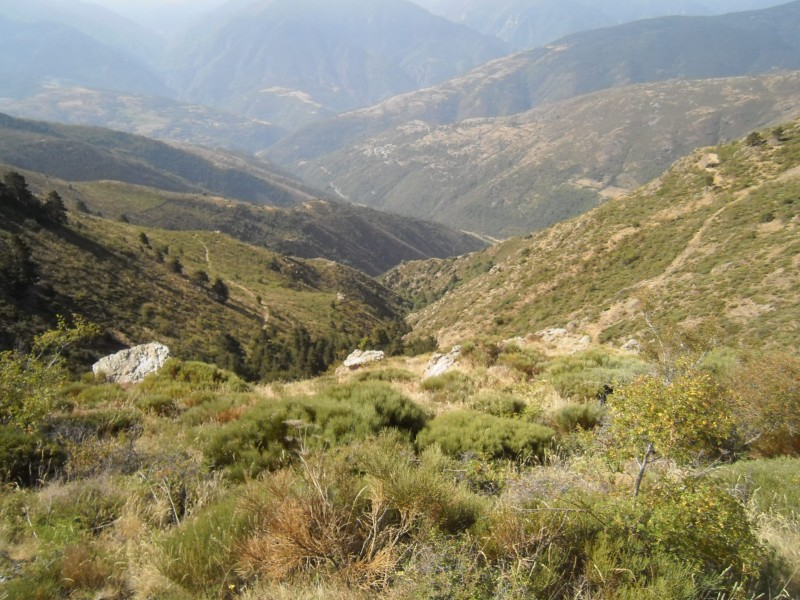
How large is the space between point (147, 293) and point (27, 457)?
155 feet

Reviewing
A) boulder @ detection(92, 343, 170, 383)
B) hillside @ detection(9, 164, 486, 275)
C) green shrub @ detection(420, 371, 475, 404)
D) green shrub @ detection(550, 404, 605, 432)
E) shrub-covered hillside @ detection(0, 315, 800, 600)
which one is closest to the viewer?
shrub-covered hillside @ detection(0, 315, 800, 600)

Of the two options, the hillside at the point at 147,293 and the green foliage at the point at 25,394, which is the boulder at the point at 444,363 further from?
the hillside at the point at 147,293

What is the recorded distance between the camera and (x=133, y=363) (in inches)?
651

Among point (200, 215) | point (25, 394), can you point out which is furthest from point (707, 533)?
point (200, 215)

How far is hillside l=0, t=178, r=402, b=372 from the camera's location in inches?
1366

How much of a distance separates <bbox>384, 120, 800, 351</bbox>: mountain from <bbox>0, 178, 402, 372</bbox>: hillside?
77.1 feet

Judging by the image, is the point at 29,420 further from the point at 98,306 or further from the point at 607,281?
the point at 607,281

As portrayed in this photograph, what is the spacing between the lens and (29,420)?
6.86 metres

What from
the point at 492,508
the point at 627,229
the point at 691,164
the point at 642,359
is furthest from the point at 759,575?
the point at 691,164

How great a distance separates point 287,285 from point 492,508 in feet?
Answer: 279

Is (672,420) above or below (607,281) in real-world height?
above

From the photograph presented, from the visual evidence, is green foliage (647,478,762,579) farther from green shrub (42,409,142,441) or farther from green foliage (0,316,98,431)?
green foliage (0,316,98,431)

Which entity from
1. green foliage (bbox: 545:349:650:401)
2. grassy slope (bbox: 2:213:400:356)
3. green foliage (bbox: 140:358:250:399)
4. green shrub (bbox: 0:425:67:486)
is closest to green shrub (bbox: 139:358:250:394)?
green foliage (bbox: 140:358:250:399)

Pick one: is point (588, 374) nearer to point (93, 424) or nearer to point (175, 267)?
point (93, 424)
